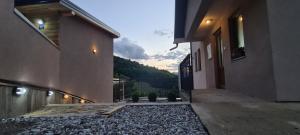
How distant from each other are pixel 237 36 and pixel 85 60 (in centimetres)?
548

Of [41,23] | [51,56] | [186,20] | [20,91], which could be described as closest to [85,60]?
[41,23]

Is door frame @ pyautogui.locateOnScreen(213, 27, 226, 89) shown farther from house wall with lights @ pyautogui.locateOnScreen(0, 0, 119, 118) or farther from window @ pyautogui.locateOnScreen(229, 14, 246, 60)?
house wall with lights @ pyautogui.locateOnScreen(0, 0, 119, 118)

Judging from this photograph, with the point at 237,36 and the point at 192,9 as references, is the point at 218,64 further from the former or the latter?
the point at 192,9

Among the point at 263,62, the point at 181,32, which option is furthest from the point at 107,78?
the point at 263,62

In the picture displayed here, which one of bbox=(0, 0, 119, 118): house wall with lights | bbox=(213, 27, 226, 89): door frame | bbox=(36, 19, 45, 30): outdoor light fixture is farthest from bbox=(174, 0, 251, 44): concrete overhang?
bbox=(36, 19, 45, 30): outdoor light fixture

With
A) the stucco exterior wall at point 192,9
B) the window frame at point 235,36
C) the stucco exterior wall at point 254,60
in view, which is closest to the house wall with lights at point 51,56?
the stucco exterior wall at point 192,9

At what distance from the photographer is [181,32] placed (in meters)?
9.94

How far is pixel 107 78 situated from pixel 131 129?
8.65 metres

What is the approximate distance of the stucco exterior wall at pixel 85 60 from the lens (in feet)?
23.6

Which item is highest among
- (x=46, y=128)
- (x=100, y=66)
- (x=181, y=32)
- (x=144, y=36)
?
(x=144, y=36)

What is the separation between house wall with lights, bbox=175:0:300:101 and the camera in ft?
13.0

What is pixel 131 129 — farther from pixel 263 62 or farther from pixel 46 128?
pixel 263 62

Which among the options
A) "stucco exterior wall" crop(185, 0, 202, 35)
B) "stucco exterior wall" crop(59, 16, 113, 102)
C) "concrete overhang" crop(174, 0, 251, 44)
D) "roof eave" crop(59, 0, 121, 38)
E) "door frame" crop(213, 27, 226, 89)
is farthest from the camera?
"door frame" crop(213, 27, 226, 89)

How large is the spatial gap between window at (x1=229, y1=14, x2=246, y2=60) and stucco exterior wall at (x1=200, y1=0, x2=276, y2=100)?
0.54 feet
